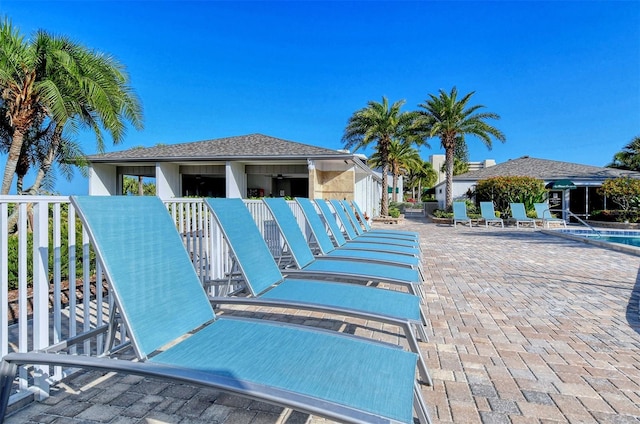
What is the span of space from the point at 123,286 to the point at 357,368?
1.29 metres

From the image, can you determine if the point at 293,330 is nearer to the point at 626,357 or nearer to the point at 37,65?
the point at 626,357

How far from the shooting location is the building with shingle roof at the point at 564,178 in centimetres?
→ 2328

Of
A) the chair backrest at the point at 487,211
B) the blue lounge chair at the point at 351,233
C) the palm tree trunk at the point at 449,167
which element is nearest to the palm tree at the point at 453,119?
the palm tree trunk at the point at 449,167

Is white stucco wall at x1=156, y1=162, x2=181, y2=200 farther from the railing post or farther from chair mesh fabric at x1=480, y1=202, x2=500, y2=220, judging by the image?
the railing post

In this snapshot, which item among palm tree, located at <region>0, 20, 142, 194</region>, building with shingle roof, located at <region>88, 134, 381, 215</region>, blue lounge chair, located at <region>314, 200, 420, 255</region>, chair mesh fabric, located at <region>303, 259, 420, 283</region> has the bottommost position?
chair mesh fabric, located at <region>303, 259, 420, 283</region>

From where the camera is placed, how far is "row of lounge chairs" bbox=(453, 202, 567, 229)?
1747 centimetres

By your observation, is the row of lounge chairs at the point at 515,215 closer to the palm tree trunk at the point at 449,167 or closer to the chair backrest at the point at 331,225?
the palm tree trunk at the point at 449,167

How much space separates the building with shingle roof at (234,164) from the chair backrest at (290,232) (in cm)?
1130

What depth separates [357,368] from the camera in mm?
1707

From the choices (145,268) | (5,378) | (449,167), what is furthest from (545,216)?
(5,378)

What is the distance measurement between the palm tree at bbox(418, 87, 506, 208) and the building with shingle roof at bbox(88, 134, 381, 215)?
17.5ft

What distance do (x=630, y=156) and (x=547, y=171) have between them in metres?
11.0

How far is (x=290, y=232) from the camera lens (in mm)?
4379

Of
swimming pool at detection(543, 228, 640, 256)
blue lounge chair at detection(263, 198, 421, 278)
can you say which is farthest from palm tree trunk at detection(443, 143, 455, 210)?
blue lounge chair at detection(263, 198, 421, 278)
